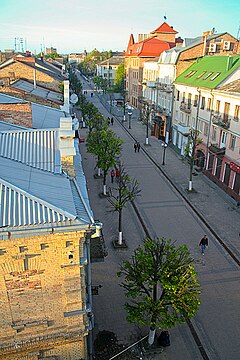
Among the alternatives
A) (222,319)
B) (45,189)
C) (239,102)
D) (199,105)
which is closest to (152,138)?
(199,105)

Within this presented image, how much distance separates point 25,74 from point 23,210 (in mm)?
34272

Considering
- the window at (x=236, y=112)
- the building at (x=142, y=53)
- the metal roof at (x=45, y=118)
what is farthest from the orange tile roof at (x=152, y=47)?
the metal roof at (x=45, y=118)

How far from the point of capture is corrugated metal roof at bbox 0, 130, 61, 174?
11.1m

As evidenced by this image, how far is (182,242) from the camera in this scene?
1991cm

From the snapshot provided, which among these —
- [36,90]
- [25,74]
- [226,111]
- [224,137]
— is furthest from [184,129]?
[25,74]

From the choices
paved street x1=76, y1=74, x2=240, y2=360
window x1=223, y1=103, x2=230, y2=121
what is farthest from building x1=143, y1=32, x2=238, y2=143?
window x1=223, y1=103, x2=230, y2=121

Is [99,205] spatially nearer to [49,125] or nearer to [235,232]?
[49,125]

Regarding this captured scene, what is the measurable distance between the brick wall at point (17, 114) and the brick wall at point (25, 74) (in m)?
21.3

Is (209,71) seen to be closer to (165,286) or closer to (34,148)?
(34,148)

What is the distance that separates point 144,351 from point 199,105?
2603cm

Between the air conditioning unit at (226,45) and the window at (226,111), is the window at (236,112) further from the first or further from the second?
the air conditioning unit at (226,45)

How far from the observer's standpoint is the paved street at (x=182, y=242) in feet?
43.7

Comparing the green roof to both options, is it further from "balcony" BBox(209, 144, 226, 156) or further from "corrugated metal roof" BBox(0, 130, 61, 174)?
"corrugated metal roof" BBox(0, 130, 61, 174)

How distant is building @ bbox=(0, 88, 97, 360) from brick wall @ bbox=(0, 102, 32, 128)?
660 cm
